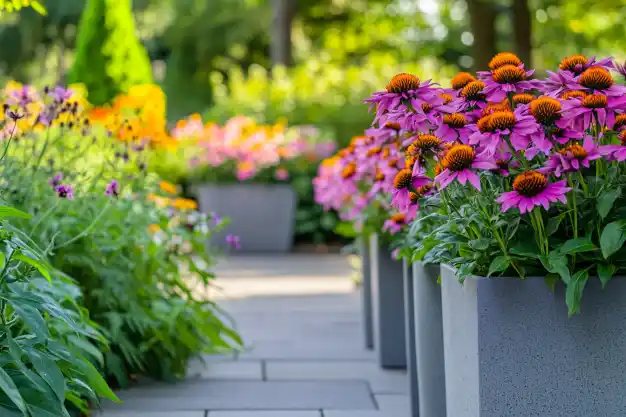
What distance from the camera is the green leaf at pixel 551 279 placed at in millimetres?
2119

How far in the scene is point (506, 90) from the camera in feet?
7.67

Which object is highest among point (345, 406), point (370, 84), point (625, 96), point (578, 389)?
point (370, 84)

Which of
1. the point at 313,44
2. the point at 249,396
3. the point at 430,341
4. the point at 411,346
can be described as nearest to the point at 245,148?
the point at 249,396

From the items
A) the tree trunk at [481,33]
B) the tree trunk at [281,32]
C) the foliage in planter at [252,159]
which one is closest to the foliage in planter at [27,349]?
the foliage in planter at [252,159]

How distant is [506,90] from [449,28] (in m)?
22.4

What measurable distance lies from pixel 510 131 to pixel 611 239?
0.31 m

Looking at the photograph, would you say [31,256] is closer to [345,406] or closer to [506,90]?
[506,90]

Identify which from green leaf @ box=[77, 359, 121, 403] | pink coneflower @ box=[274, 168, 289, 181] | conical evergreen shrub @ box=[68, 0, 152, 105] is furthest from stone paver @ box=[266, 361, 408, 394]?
conical evergreen shrub @ box=[68, 0, 152, 105]

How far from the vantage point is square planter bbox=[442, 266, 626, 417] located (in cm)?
213

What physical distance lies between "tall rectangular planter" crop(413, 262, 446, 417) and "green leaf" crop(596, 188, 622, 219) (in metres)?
0.79

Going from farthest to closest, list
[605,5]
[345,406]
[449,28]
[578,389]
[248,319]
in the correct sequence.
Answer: [449,28]
[605,5]
[248,319]
[345,406]
[578,389]

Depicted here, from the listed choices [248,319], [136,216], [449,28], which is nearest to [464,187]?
[136,216]

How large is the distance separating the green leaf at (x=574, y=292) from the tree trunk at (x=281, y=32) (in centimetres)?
1344

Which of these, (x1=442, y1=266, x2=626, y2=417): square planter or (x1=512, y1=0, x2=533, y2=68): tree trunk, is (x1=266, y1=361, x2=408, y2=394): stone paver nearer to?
(x1=442, y1=266, x2=626, y2=417): square planter
